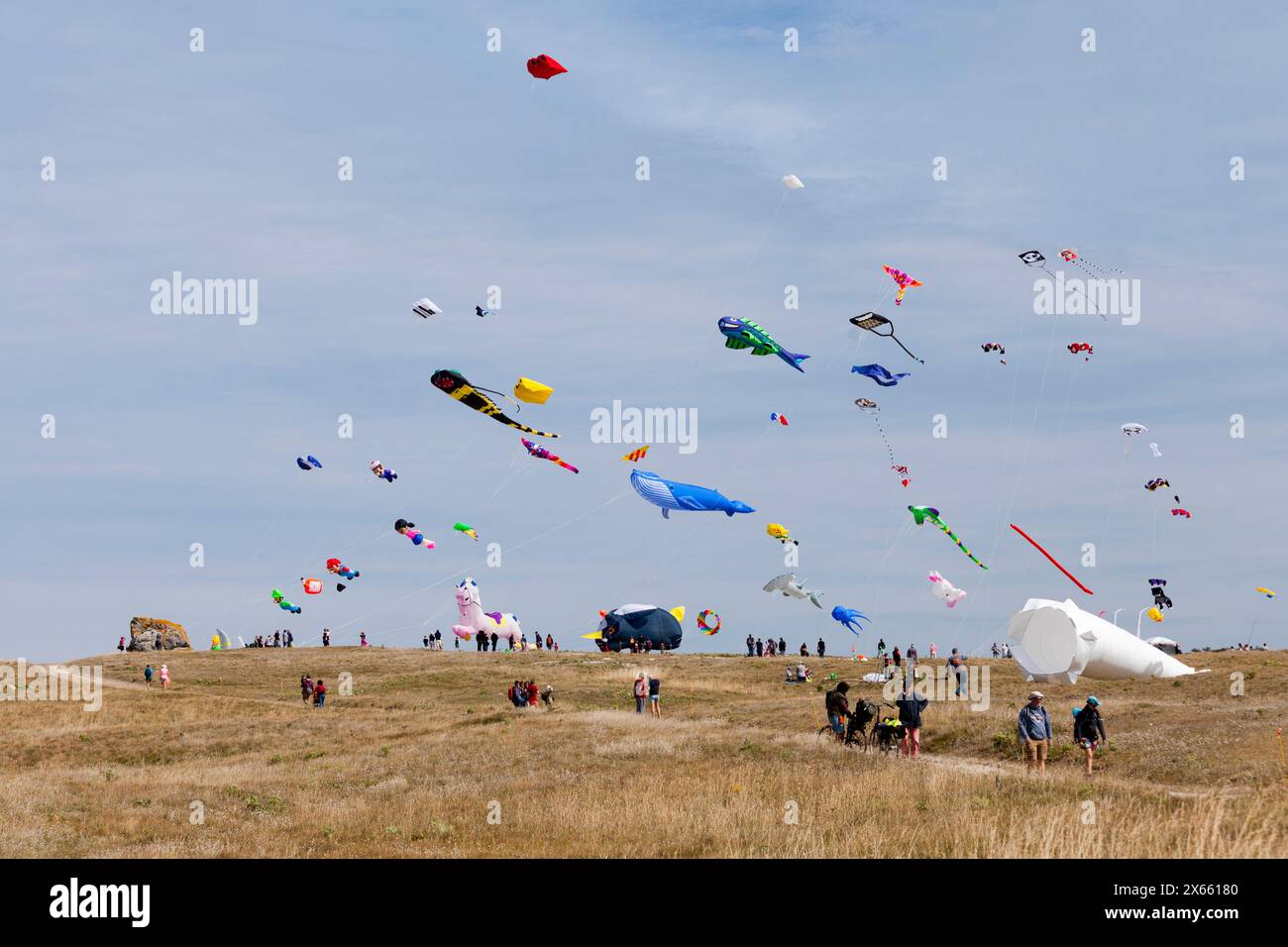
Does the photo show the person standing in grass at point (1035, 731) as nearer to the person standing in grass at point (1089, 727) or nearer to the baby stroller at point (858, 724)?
the person standing in grass at point (1089, 727)

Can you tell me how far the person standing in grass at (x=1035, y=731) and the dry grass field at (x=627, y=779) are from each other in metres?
1.53

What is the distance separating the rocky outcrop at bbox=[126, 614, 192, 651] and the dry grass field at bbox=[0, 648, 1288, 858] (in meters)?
26.7

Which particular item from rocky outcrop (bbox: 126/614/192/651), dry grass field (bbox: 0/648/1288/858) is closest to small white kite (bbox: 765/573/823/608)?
dry grass field (bbox: 0/648/1288/858)

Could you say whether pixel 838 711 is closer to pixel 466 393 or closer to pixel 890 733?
pixel 890 733

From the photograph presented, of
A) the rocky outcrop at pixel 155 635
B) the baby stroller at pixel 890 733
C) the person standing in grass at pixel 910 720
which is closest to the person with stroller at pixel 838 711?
the baby stroller at pixel 890 733

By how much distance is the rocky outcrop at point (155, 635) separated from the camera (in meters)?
87.4

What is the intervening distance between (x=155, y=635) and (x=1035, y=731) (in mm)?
75763

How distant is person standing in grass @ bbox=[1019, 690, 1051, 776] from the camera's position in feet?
88.2

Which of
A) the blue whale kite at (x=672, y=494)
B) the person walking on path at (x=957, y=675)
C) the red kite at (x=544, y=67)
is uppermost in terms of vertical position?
the red kite at (x=544, y=67)

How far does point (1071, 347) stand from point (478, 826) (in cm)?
4461
